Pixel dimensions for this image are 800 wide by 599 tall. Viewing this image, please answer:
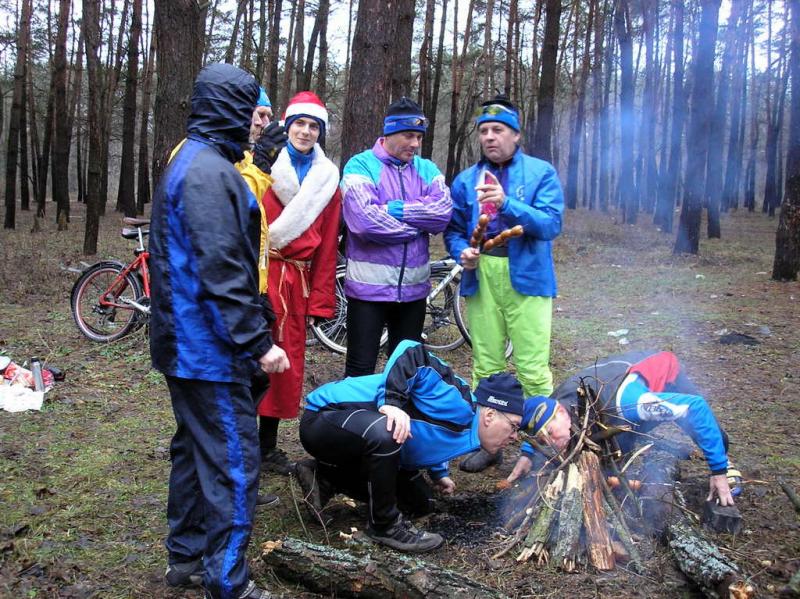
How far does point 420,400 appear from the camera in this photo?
10.2 ft

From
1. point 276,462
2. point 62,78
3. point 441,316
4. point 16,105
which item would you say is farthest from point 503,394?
point 16,105

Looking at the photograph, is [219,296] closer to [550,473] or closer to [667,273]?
[550,473]

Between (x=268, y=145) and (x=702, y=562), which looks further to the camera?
(x=268, y=145)

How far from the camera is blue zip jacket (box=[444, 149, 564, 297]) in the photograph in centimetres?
360

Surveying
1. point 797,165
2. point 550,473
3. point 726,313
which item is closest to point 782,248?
point 797,165

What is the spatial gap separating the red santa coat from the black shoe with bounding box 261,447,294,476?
0.29 metres

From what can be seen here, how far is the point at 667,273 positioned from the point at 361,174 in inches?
345

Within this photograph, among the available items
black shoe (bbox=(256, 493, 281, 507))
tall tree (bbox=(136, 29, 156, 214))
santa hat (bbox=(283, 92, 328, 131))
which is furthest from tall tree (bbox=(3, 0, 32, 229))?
black shoe (bbox=(256, 493, 281, 507))

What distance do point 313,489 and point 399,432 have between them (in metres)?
0.63

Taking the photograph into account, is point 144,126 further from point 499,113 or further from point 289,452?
point 499,113

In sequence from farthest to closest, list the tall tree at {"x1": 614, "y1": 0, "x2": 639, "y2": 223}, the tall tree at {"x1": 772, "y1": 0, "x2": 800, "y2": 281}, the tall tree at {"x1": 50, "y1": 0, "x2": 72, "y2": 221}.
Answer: the tall tree at {"x1": 614, "y1": 0, "x2": 639, "y2": 223} → the tall tree at {"x1": 50, "y1": 0, "x2": 72, "y2": 221} → the tall tree at {"x1": 772, "y1": 0, "x2": 800, "y2": 281}

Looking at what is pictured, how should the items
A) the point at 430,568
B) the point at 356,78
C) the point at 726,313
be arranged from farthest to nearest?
the point at 726,313, the point at 356,78, the point at 430,568

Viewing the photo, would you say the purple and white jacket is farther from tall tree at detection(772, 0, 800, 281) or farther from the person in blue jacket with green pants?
tall tree at detection(772, 0, 800, 281)

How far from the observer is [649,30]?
76.4 feet
